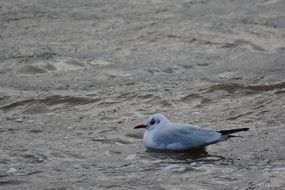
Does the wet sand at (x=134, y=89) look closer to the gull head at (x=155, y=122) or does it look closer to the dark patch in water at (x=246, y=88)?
the dark patch in water at (x=246, y=88)

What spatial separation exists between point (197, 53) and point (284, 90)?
7.39 ft

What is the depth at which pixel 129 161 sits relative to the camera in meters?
7.95

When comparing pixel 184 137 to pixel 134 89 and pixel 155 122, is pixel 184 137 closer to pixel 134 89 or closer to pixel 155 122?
pixel 155 122

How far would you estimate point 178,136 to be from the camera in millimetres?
8148

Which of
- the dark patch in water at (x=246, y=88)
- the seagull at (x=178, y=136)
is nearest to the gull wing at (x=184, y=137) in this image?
the seagull at (x=178, y=136)

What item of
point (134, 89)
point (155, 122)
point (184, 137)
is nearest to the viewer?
point (184, 137)

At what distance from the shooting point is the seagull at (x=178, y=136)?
800cm

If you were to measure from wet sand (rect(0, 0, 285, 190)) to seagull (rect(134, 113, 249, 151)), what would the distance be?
114 millimetres

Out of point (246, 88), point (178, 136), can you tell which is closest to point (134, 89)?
point (246, 88)

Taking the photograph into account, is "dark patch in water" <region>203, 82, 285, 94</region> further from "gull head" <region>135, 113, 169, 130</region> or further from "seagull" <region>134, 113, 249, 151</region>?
"seagull" <region>134, 113, 249, 151</region>

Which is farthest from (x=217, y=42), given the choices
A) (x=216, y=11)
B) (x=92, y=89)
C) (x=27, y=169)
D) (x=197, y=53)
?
(x=27, y=169)

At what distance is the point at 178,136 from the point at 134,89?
9.40 feet

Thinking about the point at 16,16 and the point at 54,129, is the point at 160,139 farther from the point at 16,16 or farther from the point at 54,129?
the point at 16,16

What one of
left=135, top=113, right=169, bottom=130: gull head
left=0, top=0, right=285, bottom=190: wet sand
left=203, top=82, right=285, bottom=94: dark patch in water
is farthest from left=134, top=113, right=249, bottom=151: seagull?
left=203, top=82, right=285, bottom=94: dark patch in water
